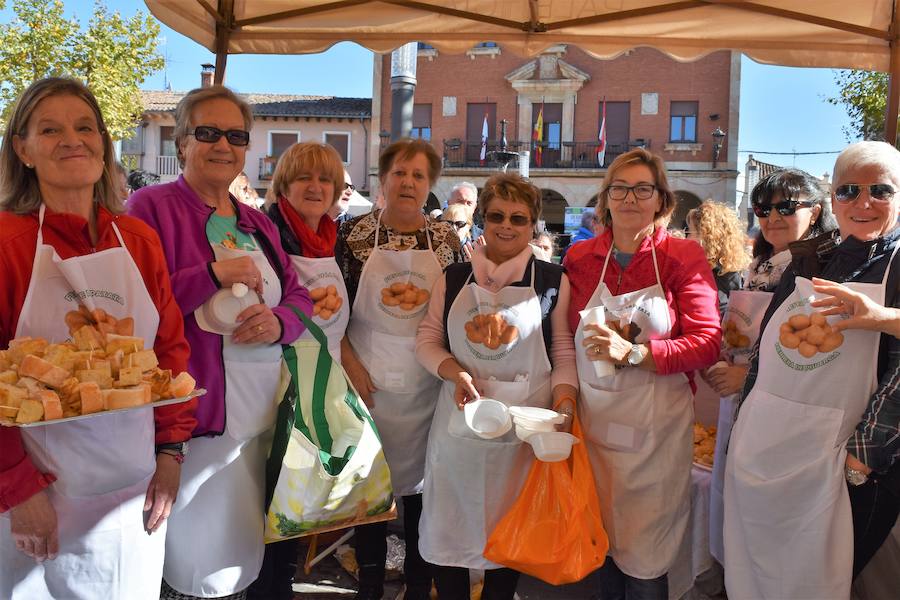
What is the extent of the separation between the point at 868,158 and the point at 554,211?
1004 inches

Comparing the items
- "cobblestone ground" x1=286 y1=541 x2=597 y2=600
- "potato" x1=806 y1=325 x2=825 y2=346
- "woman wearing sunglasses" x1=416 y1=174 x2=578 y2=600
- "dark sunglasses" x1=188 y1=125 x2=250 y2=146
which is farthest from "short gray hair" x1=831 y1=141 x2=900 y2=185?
"cobblestone ground" x1=286 y1=541 x2=597 y2=600

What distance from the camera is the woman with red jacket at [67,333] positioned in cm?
168

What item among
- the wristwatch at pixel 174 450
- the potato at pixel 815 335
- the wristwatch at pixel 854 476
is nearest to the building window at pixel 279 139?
the wristwatch at pixel 174 450

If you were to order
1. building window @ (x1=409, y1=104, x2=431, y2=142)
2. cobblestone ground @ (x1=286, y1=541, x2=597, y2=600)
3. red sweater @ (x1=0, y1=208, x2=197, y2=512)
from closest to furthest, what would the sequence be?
red sweater @ (x1=0, y1=208, x2=197, y2=512) < cobblestone ground @ (x1=286, y1=541, x2=597, y2=600) < building window @ (x1=409, y1=104, x2=431, y2=142)

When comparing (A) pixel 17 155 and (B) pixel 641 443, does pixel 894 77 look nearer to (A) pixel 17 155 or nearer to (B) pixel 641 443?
(B) pixel 641 443

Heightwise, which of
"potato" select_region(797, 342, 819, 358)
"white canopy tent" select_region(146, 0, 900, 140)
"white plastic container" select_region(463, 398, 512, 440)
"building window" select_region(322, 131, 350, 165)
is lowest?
"white plastic container" select_region(463, 398, 512, 440)

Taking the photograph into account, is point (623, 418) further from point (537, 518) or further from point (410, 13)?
point (410, 13)

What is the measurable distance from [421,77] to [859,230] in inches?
1026

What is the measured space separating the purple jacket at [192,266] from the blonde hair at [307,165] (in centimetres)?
57

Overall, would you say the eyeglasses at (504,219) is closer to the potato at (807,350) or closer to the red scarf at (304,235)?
the red scarf at (304,235)

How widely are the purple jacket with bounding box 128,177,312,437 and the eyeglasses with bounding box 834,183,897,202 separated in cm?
183

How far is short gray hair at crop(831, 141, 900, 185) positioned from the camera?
2.09m

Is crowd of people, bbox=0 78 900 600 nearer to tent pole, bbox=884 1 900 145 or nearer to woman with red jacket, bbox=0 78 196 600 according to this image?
woman with red jacket, bbox=0 78 196 600

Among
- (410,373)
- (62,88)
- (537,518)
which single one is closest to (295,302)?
(410,373)
